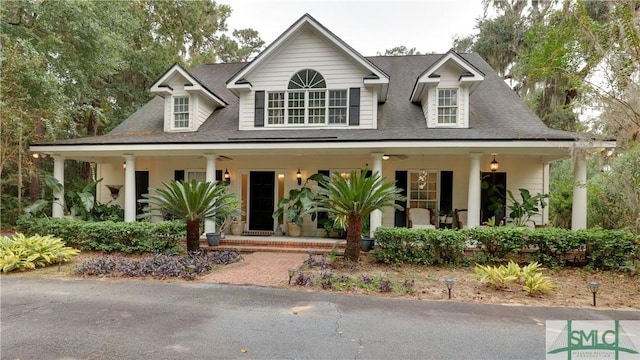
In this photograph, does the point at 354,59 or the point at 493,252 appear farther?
the point at 354,59

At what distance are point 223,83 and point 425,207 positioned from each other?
941 centimetres

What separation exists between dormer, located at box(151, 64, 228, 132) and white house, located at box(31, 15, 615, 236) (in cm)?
3

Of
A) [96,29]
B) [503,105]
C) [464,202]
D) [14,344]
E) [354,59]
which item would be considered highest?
[96,29]

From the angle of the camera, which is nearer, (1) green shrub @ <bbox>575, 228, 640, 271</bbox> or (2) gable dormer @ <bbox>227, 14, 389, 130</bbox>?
(1) green shrub @ <bbox>575, 228, 640, 271</bbox>

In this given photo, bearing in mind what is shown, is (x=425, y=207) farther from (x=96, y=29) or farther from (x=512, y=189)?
(x=96, y=29)

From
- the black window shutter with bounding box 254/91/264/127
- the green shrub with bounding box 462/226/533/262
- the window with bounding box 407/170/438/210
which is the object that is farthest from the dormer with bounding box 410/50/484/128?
the black window shutter with bounding box 254/91/264/127

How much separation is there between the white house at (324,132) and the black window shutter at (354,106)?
3 cm

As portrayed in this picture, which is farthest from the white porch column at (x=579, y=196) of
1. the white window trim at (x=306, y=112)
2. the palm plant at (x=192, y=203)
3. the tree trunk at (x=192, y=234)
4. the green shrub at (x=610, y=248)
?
the tree trunk at (x=192, y=234)

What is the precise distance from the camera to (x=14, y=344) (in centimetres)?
362

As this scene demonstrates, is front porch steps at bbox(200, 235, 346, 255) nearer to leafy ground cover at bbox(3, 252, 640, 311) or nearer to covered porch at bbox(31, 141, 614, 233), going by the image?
covered porch at bbox(31, 141, 614, 233)

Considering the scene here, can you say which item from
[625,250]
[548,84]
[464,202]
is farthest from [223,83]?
[548,84]

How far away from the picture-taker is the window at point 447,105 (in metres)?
9.64

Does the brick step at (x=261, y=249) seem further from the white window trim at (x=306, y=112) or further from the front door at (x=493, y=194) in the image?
the front door at (x=493, y=194)

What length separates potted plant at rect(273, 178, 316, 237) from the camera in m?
9.26
